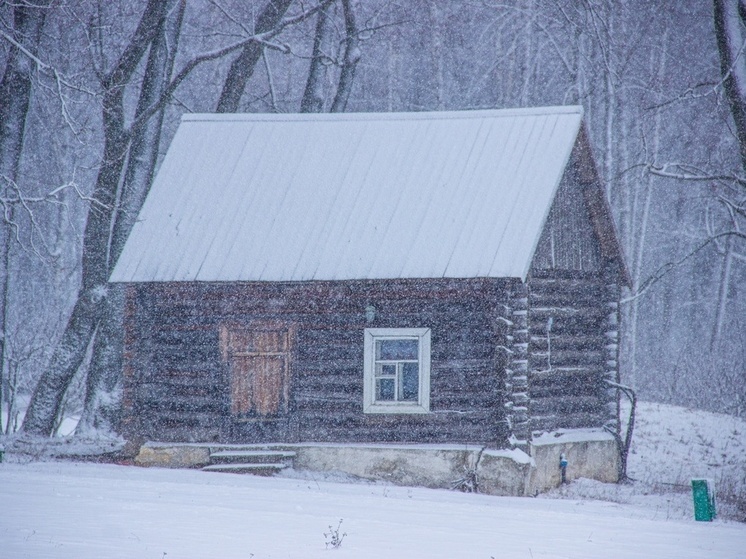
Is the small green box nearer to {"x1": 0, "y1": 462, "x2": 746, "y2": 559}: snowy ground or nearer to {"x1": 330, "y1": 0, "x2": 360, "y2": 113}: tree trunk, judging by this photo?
{"x1": 0, "y1": 462, "x2": 746, "y2": 559}: snowy ground

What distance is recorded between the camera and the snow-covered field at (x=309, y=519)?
1027 centimetres

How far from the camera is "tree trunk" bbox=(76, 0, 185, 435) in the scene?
68.4 feet

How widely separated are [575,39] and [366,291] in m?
17.6

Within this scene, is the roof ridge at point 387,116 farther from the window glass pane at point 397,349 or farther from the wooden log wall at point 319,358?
the window glass pane at point 397,349

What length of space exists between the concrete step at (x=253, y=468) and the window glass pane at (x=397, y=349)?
248cm

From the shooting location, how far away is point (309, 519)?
12.0 m

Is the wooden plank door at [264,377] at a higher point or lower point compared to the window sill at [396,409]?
higher

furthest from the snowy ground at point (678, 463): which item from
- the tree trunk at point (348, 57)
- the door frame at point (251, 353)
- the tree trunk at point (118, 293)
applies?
the tree trunk at point (348, 57)

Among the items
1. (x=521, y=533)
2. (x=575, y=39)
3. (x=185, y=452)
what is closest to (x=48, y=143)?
(x=575, y=39)

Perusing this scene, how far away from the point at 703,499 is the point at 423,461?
14.7ft

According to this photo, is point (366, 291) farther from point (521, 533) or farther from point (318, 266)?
point (521, 533)

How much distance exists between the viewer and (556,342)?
58.7 feet

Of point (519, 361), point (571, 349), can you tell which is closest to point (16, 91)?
point (519, 361)

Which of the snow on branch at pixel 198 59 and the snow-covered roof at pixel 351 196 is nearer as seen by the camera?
the snow-covered roof at pixel 351 196
